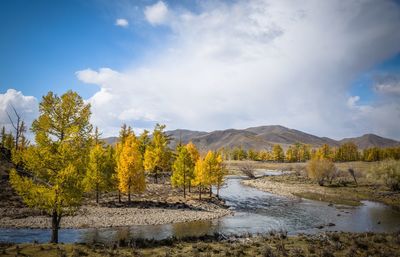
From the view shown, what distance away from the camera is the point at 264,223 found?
41.5 meters

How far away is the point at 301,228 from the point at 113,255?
1058 inches

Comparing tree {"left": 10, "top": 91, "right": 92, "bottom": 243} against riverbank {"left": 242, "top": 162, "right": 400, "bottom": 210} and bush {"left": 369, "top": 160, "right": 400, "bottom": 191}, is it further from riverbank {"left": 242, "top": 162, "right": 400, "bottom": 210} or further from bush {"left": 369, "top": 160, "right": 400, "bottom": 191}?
bush {"left": 369, "top": 160, "right": 400, "bottom": 191}

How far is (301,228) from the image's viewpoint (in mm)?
39094

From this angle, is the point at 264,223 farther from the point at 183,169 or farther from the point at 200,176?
the point at 183,169

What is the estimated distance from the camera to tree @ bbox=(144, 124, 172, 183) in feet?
234

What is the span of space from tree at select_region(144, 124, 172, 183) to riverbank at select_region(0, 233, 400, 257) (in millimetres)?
44034

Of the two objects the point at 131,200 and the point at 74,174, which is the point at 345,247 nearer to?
the point at 74,174

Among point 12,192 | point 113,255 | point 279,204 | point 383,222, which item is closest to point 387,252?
point 113,255

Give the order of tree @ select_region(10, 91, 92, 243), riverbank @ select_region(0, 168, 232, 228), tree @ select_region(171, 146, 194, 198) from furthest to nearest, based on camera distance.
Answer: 1. tree @ select_region(171, 146, 194, 198)
2. riverbank @ select_region(0, 168, 232, 228)
3. tree @ select_region(10, 91, 92, 243)

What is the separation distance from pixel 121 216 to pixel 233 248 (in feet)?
73.3

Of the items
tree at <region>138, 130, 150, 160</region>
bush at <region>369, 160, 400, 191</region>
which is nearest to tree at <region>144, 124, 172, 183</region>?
tree at <region>138, 130, 150, 160</region>

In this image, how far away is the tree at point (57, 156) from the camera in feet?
75.5

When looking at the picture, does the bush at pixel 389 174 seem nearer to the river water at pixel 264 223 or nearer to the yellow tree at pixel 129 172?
the river water at pixel 264 223

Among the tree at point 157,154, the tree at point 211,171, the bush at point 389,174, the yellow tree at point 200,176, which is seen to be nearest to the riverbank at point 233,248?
the yellow tree at point 200,176
